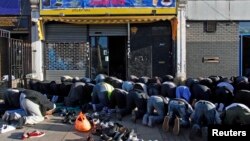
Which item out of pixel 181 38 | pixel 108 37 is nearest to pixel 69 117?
pixel 108 37

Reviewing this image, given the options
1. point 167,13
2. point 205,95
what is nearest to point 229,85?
point 205,95

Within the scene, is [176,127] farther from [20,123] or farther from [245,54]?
[245,54]

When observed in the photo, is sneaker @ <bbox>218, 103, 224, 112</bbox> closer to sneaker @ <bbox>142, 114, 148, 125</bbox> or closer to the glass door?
sneaker @ <bbox>142, 114, 148, 125</bbox>

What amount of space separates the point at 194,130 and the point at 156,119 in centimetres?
143

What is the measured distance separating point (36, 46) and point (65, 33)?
4.45 ft

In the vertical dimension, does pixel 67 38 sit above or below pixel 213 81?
above

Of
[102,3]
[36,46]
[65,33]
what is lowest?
[36,46]

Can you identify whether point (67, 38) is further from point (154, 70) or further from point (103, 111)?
point (103, 111)

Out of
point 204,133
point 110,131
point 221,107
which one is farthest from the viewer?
point 221,107

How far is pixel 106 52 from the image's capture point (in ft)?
59.4

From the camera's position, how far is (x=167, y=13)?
17.2 meters

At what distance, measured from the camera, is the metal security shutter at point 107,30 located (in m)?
17.8

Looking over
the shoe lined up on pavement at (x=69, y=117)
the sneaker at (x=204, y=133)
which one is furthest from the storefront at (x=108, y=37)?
the sneaker at (x=204, y=133)

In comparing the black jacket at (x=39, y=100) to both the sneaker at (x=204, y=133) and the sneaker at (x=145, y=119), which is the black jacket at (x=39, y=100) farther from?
the sneaker at (x=204, y=133)
